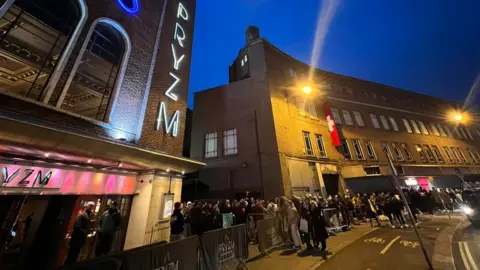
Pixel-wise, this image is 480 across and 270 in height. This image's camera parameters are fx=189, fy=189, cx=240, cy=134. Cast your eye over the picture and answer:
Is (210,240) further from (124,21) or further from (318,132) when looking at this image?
(318,132)

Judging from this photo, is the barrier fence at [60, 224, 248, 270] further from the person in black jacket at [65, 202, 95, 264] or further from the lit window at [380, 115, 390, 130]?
the lit window at [380, 115, 390, 130]

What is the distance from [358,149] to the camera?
24422mm

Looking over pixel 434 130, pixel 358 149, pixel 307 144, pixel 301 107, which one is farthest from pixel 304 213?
pixel 434 130

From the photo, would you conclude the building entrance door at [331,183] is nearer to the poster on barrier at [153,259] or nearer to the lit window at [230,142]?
the lit window at [230,142]

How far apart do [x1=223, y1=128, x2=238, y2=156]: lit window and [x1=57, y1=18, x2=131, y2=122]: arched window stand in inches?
436

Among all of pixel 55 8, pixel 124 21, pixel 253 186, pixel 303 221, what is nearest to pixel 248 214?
pixel 303 221

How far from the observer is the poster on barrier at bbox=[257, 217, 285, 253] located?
801 centimetres

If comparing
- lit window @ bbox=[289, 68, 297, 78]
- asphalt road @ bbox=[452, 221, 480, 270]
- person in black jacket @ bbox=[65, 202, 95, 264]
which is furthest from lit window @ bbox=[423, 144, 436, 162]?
person in black jacket @ bbox=[65, 202, 95, 264]

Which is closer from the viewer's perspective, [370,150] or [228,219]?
[228,219]

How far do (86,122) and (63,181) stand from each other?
225 centimetres

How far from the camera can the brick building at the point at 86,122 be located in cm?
576

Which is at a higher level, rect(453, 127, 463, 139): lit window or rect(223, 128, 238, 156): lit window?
rect(453, 127, 463, 139): lit window

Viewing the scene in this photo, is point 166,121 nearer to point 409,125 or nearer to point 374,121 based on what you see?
point 374,121

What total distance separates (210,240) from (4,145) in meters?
6.16
